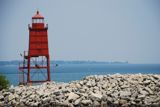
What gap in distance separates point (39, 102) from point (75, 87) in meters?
2.32

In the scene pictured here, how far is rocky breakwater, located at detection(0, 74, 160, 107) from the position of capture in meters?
28.7

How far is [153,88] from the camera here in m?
29.9

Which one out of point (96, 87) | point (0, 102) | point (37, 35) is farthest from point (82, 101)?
point (37, 35)

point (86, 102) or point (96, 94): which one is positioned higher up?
point (96, 94)

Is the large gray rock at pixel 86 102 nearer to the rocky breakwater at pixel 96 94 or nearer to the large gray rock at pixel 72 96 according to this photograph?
the rocky breakwater at pixel 96 94

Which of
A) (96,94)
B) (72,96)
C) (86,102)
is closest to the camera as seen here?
(86,102)

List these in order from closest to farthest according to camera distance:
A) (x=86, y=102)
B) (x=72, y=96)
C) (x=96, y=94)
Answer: (x=86, y=102)
(x=96, y=94)
(x=72, y=96)

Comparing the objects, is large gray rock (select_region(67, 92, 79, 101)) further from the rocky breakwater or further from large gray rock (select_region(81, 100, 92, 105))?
large gray rock (select_region(81, 100, 92, 105))

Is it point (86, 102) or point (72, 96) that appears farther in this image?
point (72, 96)

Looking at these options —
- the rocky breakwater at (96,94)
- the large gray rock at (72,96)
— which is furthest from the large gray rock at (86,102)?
the large gray rock at (72,96)

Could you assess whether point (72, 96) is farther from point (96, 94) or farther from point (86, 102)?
point (96, 94)

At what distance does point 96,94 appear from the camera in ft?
95.3

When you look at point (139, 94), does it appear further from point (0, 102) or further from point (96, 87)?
point (0, 102)

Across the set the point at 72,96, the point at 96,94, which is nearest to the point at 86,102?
the point at 96,94
